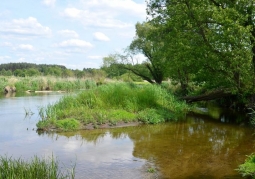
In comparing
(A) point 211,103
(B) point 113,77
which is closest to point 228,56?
(A) point 211,103

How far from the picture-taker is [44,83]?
41531 mm

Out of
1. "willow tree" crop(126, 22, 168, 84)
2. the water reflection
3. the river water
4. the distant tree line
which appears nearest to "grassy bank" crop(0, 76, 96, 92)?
the distant tree line

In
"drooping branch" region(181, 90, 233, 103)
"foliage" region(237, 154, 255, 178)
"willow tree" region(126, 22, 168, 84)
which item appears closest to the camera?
"foliage" region(237, 154, 255, 178)

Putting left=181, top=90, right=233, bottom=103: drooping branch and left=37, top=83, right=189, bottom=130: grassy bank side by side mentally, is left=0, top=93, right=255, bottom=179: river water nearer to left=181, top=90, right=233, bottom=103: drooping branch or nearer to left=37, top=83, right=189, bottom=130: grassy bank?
left=37, top=83, right=189, bottom=130: grassy bank

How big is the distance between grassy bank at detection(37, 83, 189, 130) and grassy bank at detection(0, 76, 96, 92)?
22.2m

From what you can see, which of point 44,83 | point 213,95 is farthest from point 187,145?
point 44,83

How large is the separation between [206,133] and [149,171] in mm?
6453

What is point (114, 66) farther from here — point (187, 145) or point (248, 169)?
point (248, 169)

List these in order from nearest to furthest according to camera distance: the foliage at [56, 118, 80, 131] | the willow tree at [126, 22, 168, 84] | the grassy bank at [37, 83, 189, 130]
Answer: the foliage at [56, 118, 80, 131] < the grassy bank at [37, 83, 189, 130] < the willow tree at [126, 22, 168, 84]

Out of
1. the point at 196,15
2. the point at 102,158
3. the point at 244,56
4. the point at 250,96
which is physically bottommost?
the point at 102,158

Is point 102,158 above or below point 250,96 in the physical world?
below

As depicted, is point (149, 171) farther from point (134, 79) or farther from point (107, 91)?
point (134, 79)

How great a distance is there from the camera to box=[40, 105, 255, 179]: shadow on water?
29.4 feet

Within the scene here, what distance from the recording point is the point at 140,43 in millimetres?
37094
